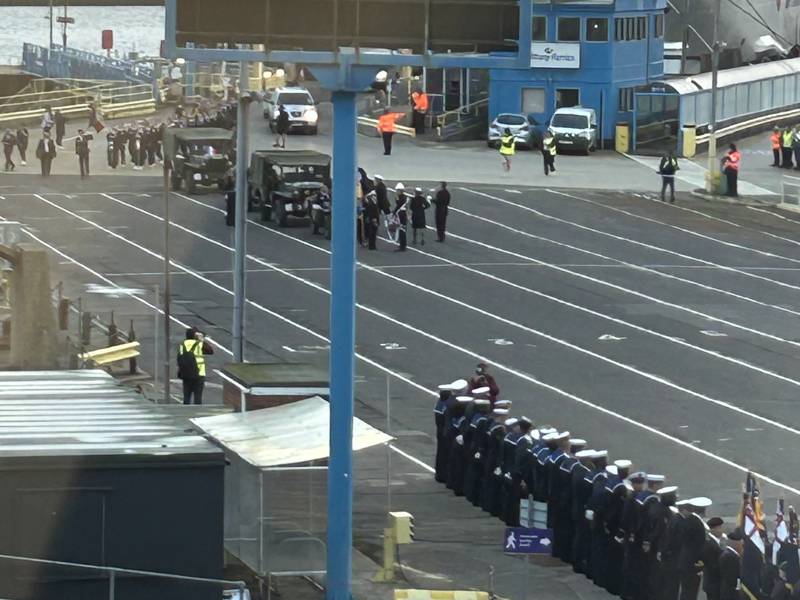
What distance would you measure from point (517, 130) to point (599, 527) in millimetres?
44248

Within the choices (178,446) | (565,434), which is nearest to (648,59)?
(565,434)

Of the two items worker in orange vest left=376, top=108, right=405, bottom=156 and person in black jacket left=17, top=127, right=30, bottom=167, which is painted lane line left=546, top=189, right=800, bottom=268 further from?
person in black jacket left=17, top=127, right=30, bottom=167

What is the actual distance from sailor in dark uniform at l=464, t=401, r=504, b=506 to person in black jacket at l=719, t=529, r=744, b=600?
18.3 feet

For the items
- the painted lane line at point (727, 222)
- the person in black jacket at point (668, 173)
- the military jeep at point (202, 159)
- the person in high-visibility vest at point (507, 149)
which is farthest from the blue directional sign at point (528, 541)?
the person in high-visibility vest at point (507, 149)

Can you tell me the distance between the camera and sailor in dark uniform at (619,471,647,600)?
816 inches

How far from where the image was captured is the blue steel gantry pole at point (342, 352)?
19.9 m

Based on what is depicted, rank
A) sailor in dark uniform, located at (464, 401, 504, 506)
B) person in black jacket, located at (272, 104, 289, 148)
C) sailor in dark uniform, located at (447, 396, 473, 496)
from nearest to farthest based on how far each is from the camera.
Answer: sailor in dark uniform, located at (464, 401, 504, 506), sailor in dark uniform, located at (447, 396, 473, 496), person in black jacket, located at (272, 104, 289, 148)

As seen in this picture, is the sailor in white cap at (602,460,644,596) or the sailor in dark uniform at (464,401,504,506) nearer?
the sailor in white cap at (602,460,644,596)

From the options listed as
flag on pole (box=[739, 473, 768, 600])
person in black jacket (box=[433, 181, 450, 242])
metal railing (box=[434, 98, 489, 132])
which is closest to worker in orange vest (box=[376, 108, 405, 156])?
metal railing (box=[434, 98, 489, 132])

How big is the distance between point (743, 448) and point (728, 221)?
978 inches

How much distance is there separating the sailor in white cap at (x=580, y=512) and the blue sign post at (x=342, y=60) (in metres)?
2.95

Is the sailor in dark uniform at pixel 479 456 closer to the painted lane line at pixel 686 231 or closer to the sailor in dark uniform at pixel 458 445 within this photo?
the sailor in dark uniform at pixel 458 445

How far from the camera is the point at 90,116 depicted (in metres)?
70.1

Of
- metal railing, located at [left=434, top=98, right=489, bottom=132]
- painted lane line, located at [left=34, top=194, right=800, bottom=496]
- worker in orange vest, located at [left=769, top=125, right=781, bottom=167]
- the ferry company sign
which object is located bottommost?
painted lane line, located at [left=34, top=194, right=800, bottom=496]
